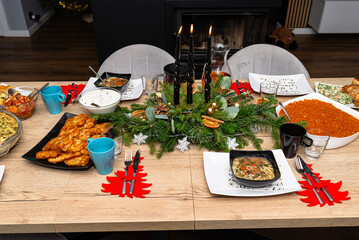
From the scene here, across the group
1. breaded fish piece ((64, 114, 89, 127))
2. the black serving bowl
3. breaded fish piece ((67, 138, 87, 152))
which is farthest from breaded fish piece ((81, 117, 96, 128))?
the black serving bowl

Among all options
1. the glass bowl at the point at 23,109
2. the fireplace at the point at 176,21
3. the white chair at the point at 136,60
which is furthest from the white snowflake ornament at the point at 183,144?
the fireplace at the point at 176,21

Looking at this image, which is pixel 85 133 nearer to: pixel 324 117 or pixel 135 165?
pixel 135 165

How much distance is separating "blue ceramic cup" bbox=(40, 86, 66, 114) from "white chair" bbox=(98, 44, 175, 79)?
1.82 feet

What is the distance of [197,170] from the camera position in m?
1.18

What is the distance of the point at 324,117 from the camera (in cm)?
139

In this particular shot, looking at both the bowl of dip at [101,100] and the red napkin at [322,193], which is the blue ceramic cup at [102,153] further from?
the red napkin at [322,193]

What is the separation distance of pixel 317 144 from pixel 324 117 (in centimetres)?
21

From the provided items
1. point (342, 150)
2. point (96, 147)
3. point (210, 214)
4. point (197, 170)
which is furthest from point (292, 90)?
point (96, 147)

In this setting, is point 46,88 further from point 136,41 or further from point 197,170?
point 136,41

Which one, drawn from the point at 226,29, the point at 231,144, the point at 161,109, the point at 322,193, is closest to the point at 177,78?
the point at 161,109

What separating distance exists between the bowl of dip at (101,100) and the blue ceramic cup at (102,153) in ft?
0.89

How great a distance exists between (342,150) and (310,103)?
0.30 m

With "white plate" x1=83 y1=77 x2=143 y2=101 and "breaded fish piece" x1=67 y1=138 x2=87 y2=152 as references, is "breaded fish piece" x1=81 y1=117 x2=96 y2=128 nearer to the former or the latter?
"breaded fish piece" x1=67 y1=138 x2=87 y2=152

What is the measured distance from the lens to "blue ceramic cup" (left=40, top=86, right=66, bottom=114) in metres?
1.48
